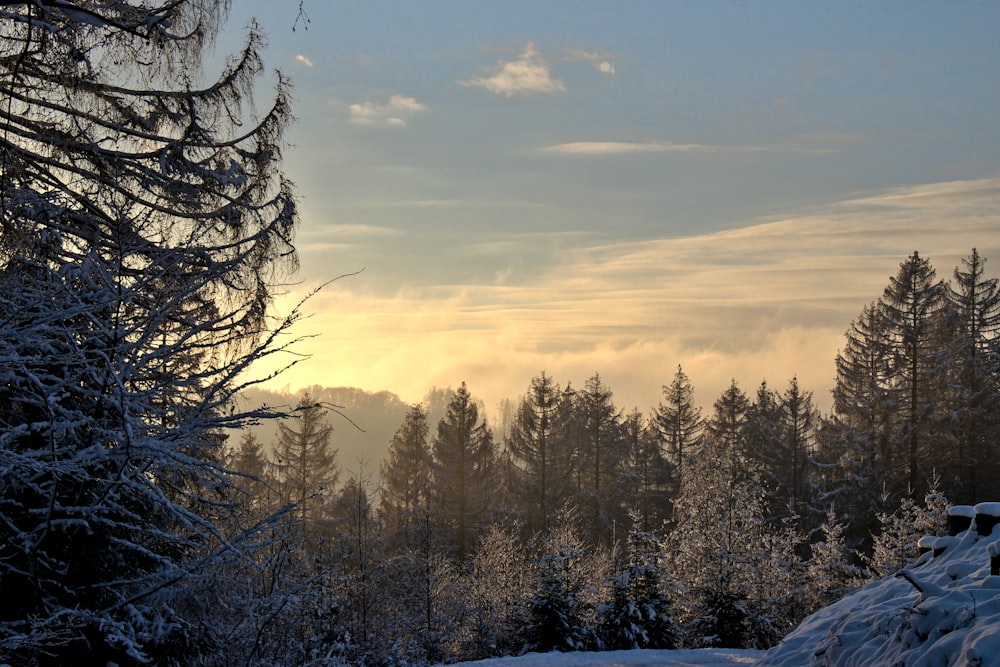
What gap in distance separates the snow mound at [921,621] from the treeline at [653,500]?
Answer: 5.05 metres

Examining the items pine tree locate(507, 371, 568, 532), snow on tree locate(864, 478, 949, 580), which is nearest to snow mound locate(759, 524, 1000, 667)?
snow on tree locate(864, 478, 949, 580)

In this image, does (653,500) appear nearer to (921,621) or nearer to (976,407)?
(976,407)

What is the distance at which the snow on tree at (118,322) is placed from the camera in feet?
12.9

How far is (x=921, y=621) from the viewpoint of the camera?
20.6 feet

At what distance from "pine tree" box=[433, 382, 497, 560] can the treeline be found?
86 millimetres

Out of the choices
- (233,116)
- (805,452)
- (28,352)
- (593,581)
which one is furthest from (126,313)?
(805,452)

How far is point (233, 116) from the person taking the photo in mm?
7574

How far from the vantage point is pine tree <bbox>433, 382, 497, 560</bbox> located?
3519 centimetres

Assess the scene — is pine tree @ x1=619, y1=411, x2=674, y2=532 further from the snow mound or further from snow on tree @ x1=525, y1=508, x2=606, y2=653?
the snow mound

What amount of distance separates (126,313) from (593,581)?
18062 mm

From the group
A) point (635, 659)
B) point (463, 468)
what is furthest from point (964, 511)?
point (463, 468)

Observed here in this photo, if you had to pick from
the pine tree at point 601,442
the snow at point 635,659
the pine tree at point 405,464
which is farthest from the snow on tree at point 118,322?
the pine tree at point 601,442

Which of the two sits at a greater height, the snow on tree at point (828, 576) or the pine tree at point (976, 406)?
the pine tree at point (976, 406)

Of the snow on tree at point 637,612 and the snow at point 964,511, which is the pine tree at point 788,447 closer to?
the snow on tree at point 637,612
